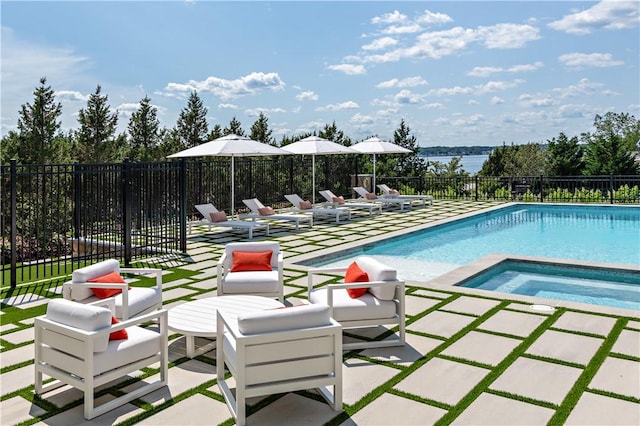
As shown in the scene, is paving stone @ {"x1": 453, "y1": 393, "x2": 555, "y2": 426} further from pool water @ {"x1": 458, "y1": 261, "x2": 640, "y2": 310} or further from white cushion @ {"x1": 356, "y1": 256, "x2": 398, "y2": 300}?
pool water @ {"x1": 458, "y1": 261, "x2": 640, "y2": 310}

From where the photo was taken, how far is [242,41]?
60.7ft

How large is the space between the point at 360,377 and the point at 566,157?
29585 millimetres

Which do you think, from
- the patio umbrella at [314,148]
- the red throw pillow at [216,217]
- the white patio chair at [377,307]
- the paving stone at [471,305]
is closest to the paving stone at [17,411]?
the white patio chair at [377,307]

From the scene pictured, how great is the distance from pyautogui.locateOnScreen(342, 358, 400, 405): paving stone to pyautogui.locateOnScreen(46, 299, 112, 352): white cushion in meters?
1.62

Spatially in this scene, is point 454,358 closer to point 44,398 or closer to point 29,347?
point 44,398

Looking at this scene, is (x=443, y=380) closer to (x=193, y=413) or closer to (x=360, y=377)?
(x=360, y=377)

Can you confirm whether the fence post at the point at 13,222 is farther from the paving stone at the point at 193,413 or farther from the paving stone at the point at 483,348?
the paving stone at the point at 483,348

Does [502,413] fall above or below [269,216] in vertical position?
below

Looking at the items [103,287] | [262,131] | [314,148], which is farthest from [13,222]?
[262,131]

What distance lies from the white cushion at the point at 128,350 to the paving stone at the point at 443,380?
5.71 ft

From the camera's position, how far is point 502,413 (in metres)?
3.29

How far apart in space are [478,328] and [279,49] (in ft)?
54.2

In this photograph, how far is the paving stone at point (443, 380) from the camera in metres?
3.55

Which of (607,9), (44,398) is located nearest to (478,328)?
(44,398)
